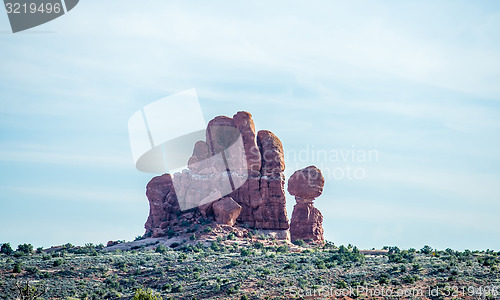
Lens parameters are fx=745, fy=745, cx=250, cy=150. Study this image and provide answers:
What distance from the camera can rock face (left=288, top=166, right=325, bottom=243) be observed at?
108 m

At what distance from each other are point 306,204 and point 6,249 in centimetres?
4222

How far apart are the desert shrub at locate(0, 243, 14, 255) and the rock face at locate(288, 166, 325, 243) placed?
39231mm

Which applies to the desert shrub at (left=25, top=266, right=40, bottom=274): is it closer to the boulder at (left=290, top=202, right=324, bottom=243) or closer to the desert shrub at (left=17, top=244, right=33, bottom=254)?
the desert shrub at (left=17, top=244, right=33, bottom=254)

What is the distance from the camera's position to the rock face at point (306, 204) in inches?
4259

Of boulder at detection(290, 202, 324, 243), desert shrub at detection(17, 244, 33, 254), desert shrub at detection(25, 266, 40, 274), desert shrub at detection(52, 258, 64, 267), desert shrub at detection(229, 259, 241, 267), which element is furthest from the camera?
boulder at detection(290, 202, 324, 243)

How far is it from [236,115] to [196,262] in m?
28.4

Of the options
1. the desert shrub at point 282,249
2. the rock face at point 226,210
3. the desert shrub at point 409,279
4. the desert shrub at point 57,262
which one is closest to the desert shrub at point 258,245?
the desert shrub at point 282,249

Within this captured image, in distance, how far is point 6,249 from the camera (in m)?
91.2

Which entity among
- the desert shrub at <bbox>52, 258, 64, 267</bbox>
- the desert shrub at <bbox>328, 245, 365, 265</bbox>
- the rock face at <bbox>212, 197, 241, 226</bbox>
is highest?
the rock face at <bbox>212, 197, 241, 226</bbox>

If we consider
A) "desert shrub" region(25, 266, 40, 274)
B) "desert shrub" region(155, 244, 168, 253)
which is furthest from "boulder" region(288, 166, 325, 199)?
"desert shrub" region(25, 266, 40, 274)

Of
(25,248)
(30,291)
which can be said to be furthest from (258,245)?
(30,291)

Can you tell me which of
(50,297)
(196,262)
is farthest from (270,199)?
(50,297)

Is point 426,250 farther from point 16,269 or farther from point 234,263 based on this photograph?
point 16,269

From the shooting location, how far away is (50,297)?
7231cm
